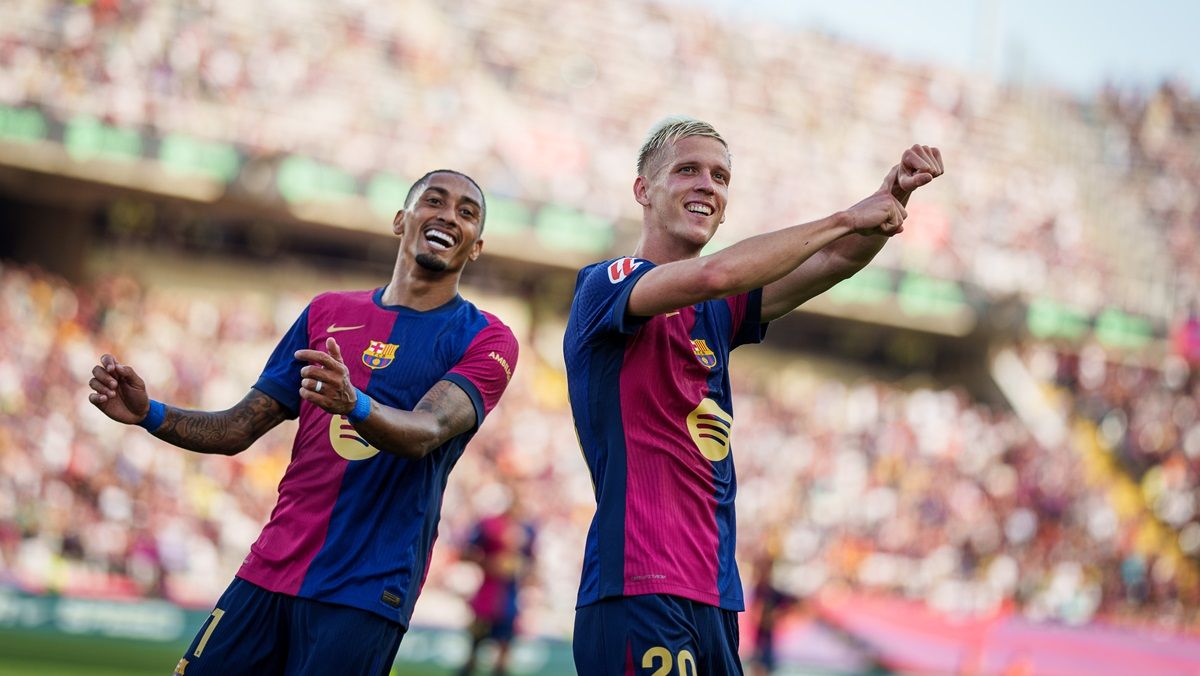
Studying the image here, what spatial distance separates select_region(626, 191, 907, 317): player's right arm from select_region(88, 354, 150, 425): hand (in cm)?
187

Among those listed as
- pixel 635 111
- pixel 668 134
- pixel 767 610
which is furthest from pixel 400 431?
pixel 635 111

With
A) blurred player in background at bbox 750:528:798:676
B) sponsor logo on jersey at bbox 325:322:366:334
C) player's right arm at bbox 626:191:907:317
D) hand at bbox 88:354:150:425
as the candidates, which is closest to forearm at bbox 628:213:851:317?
player's right arm at bbox 626:191:907:317

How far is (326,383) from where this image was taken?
3.85 metres

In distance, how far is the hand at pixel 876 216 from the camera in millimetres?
3688

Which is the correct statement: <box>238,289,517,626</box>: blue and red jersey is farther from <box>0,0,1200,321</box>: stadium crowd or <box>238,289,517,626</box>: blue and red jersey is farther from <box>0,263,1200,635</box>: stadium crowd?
<box>0,0,1200,321</box>: stadium crowd

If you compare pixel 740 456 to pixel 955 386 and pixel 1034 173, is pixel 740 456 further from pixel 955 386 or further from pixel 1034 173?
pixel 1034 173

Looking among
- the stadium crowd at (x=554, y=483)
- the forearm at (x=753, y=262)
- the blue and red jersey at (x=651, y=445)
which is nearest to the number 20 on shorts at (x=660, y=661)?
the blue and red jersey at (x=651, y=445)

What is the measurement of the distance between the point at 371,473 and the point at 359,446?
4.1 inches

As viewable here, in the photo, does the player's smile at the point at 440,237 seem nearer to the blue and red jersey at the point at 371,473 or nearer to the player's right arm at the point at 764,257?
the blue and red jersey at the point at 371,473

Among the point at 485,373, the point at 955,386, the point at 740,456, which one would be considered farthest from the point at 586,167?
the point at 485,373

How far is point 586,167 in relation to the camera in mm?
24781

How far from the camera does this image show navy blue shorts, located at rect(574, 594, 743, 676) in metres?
3.81

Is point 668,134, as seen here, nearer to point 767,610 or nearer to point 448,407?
point 448,407

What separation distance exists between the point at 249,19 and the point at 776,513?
1229 centimetres
